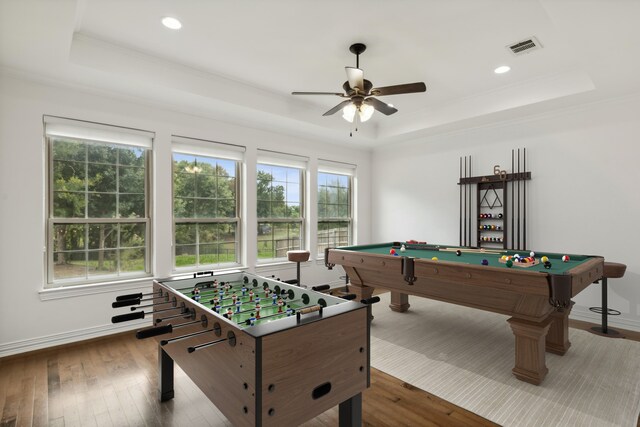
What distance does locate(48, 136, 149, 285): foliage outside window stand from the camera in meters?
3.23

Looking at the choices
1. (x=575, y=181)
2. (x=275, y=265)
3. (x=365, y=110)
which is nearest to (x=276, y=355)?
(x=365, y=110)

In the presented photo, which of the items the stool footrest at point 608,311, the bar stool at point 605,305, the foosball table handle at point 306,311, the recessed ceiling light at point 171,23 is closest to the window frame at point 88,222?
the recessed ceiling light at point 171,23

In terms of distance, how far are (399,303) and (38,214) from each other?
405 cm

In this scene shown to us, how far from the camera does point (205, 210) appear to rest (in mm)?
4230

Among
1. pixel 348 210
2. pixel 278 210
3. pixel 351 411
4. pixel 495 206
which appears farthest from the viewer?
pixel 348 210

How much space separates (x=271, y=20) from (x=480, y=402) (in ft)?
10.6

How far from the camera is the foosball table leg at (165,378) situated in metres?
2.16

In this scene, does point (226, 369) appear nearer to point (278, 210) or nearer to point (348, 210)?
point (278, 210)

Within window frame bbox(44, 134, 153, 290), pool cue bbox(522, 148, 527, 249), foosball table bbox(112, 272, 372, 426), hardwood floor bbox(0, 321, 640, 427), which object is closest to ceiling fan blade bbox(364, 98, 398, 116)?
foosball table bbox(112, 272, 372, 426)

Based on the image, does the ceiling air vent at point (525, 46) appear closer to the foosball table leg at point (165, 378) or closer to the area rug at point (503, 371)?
the area rug at point (503, 371)

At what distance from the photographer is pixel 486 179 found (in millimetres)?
4574

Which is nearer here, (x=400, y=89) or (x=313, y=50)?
(x=400, y=89)

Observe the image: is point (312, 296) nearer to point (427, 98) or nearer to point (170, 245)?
point (170, 245)

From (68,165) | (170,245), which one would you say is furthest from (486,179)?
(68,165)
